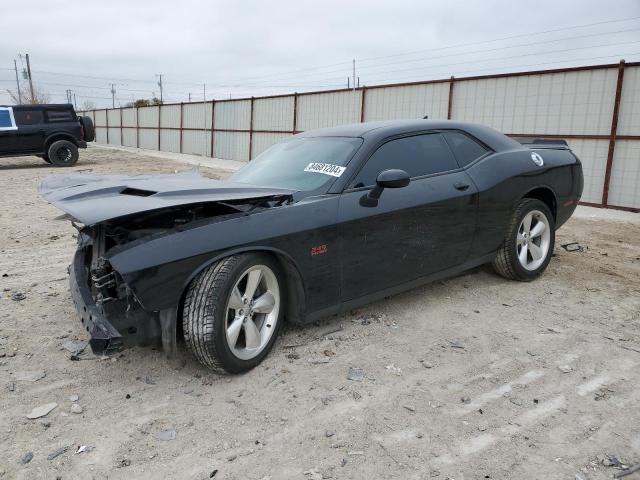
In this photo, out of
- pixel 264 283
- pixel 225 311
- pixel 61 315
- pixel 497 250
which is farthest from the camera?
pixel 497 250

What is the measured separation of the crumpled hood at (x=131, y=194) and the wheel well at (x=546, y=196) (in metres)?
2.57

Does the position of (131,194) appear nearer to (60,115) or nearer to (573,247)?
(573,247)

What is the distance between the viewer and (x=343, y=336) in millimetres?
3568

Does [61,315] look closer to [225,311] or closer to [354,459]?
[225,311]

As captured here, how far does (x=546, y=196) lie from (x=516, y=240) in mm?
692

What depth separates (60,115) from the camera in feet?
57.3

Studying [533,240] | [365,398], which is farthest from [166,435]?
[533,240]

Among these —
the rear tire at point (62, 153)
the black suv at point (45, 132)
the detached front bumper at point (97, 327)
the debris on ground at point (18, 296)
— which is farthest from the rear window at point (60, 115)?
the detached front bumper at point (97, 327)

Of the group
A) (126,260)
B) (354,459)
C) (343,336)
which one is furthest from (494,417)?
(126,260)

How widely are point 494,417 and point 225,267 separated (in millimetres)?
1622

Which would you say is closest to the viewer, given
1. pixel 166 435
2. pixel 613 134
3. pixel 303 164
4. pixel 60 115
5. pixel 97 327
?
pixel 166 435

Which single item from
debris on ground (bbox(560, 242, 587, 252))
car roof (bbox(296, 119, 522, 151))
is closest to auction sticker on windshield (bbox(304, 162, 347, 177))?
car roof (bbox(296, 119, 522, 151))

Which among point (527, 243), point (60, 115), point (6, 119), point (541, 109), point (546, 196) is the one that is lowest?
point (527, 243)

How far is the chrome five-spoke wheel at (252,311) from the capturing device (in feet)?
9.70
